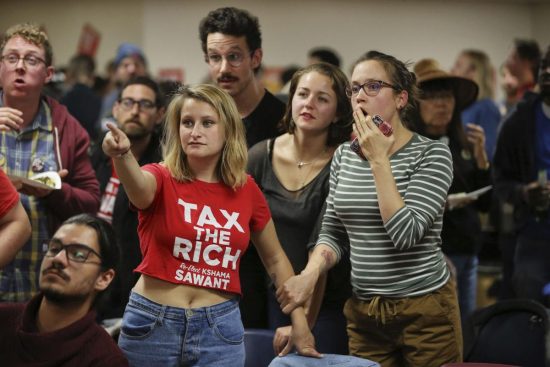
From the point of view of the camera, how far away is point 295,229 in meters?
3.10

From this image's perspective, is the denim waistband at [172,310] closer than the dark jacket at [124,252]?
Yes

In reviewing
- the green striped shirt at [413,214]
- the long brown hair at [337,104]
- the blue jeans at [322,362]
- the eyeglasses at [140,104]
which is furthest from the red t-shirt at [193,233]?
the eyeglasses at [140,104]

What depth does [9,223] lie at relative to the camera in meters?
2.63

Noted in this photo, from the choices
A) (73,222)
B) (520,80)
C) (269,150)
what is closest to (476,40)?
(520,80)

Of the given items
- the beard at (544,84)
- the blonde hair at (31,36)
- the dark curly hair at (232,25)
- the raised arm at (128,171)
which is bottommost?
the raised arm at (128,171)

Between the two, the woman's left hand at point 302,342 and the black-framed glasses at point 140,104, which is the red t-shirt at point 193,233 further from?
the black-framed glasses at point 140,104

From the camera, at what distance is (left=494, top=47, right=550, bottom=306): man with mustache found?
380cm

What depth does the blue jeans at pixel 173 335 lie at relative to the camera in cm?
250

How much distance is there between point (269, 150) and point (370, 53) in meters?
0.59

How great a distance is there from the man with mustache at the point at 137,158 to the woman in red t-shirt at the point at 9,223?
3.47 feet

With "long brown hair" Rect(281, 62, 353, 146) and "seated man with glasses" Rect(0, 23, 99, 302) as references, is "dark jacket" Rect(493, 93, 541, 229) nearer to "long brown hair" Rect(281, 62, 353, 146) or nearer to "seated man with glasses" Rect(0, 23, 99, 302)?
"long brown hair" Rect(281, 62, 353, 146)

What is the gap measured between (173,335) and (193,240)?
270mm

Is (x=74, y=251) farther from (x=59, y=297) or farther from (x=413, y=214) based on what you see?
(x=413, y=214)

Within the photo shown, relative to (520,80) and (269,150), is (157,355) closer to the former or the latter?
(269,150)
